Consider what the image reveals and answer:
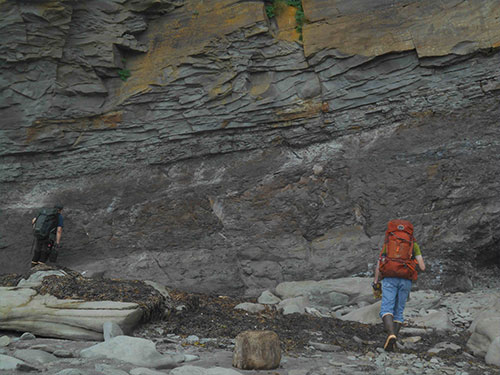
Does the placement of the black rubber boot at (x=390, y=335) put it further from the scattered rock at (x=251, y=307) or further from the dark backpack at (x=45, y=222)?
the dark backpack at (x=45, y=222)

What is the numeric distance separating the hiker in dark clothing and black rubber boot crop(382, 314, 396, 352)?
674cm

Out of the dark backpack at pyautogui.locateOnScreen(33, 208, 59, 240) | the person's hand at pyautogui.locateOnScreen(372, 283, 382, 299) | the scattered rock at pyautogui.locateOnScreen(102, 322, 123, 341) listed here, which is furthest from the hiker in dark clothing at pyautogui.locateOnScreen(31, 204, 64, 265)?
the person's hand at pyautogui.locateOnScreen(372, 283, 382, 299)

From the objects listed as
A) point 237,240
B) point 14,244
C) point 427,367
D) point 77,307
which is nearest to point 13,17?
point 14,244

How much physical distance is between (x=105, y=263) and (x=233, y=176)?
3101mm

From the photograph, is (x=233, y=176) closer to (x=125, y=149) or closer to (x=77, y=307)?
(x=125, y=149)

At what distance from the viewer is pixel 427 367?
4.91 m

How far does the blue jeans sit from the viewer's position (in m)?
5.85

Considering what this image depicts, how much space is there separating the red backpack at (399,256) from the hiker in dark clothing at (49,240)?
6.65 metres

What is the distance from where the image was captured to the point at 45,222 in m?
9.90

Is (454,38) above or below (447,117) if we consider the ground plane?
above

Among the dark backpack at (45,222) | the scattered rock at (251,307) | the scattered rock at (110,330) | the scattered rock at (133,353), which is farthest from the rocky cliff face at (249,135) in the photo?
the scattered rock at (133,353)

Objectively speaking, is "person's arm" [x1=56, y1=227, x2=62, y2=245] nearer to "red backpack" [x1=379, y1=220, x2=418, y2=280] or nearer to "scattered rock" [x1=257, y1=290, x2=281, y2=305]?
"scattered rock" [x1=257, y1=290, x2=281, y2=305]

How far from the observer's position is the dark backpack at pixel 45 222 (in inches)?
387

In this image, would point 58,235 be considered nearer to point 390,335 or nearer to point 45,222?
point 45,222
